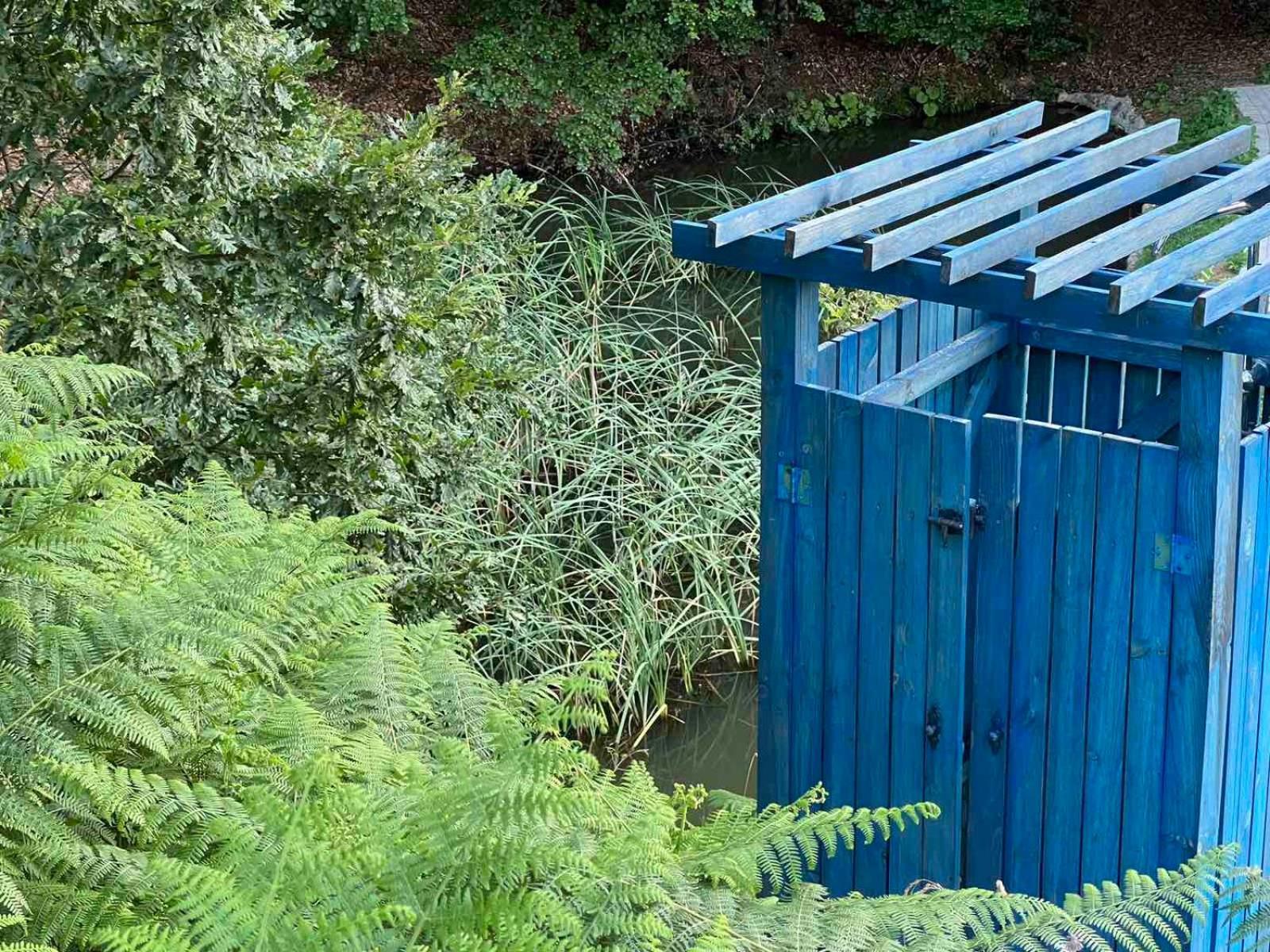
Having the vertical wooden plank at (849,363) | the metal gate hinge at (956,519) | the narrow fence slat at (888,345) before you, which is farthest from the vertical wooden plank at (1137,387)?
the metal gate hinge at (956,519)

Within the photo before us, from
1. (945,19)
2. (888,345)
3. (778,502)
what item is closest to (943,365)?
(888,345)

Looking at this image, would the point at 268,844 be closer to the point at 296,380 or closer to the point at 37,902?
the point at 37,902

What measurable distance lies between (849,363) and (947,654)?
Answer: 2.54 ft

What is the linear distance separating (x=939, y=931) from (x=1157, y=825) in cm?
103

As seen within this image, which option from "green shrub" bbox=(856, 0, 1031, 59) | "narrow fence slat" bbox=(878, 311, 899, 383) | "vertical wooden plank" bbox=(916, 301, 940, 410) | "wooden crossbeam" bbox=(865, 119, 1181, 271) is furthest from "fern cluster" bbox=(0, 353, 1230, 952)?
"green shrub" bbox=(856, 0, 1031, 59)

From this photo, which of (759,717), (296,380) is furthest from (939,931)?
(296,380)

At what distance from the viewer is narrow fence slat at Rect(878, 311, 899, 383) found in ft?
13.0

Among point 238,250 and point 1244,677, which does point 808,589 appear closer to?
point 1244,677

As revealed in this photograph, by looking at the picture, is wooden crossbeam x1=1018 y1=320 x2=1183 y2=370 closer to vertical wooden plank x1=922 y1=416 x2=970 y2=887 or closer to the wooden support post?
vertical wooden plank x1=922 y1=416 x2=970 y2=887

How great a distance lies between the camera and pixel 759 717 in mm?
3980

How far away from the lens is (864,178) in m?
3.88

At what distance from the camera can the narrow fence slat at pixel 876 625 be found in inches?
139

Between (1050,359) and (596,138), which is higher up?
(596,138)

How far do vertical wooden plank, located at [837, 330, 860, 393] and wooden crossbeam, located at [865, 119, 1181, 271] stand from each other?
1.24 ft
